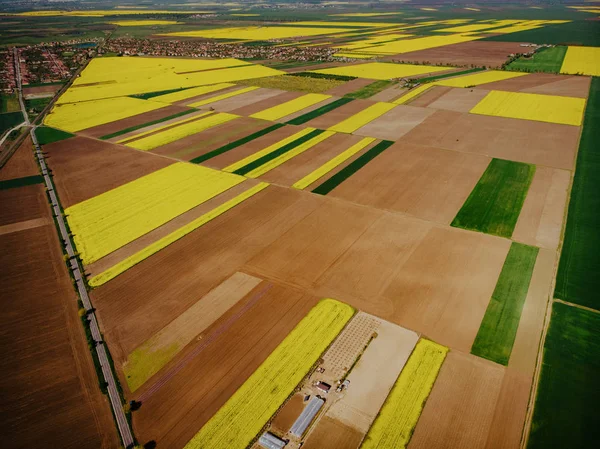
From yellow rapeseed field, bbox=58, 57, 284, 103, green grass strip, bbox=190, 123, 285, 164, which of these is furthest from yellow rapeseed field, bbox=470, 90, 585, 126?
yellow rapeseed field, bbox=58, 57, 284, 103

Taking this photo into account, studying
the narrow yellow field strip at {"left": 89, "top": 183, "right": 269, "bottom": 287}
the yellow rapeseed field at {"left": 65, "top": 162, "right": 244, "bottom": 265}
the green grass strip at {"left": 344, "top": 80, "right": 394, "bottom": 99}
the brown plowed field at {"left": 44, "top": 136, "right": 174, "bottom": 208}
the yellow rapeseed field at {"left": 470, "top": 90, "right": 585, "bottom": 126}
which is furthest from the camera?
the green grass strip at {"left": 344, "top": 80, "right": 394, "bottom": 99}

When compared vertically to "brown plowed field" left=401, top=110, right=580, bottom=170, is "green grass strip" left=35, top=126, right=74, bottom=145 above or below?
above

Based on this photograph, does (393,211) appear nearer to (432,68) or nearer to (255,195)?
(255,195)

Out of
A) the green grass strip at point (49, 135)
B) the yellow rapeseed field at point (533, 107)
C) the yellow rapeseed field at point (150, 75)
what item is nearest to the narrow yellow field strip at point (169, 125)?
the green grass strip at point (49, 135)

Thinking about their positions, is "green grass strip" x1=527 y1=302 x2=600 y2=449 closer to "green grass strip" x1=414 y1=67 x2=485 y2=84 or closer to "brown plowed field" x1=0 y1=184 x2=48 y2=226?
"brown plowed field" x1=0 y1=184 x2=48 y2=226

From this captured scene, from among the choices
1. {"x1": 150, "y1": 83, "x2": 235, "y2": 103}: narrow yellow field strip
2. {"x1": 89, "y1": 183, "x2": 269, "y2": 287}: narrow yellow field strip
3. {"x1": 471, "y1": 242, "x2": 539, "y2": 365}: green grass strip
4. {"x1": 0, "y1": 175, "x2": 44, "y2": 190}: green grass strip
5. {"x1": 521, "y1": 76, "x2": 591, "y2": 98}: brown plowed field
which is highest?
{"x1": 150, "y1": 83, "x2": 235, "y2": 103}: narrow yellow field strip

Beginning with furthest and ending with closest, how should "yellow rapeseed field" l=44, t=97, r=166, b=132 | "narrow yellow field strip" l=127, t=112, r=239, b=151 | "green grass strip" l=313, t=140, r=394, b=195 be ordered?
"yellow rapeseed field" l=44, t=97, r=166, b=132 < "narrow yellow field strip" l=127, t=112, r=239, b=151 < "green grass strip" l=313, t=140, r=394, b=195

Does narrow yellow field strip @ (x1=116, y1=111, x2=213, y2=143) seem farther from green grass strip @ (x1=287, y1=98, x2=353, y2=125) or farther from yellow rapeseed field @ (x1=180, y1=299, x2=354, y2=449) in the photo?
yellow rapeseed field @ (x1=180, y1=299, x2=354, y2=449)

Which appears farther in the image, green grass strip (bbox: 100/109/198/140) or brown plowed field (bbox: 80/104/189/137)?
brown plowed field (bbox: 80/104/189/137)

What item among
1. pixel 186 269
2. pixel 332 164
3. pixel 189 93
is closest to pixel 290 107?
pixel 332 164
